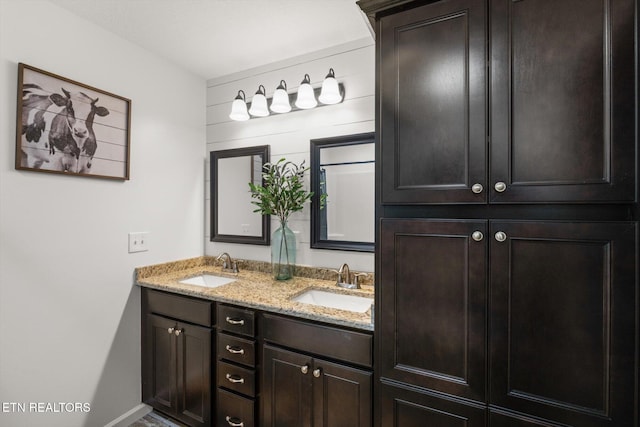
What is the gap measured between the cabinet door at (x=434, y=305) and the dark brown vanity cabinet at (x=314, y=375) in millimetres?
151

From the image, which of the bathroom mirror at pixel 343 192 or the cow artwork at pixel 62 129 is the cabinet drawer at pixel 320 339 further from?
the cow artwork at pixel 62 129

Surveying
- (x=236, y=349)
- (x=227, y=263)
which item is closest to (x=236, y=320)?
(x=236, y=349)

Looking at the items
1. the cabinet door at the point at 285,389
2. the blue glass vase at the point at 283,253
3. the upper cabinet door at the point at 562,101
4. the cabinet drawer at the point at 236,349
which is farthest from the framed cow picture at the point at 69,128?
the upper cabinet door at the point at 562,101

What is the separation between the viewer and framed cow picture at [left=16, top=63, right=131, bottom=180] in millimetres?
1483

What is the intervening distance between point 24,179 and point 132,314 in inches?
39.4

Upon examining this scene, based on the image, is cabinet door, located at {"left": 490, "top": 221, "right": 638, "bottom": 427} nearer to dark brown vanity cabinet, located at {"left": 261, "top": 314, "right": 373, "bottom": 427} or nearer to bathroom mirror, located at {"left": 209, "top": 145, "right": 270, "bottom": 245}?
dark brown vanity cabinet, located at {"left": 261, "top": 314, "right": 373, "bottom": 427}

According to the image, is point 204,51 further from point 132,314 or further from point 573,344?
point 573,344

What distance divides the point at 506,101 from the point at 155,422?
2.60m

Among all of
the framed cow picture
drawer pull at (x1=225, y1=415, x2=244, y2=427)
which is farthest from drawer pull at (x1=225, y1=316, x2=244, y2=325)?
the framed cow picture

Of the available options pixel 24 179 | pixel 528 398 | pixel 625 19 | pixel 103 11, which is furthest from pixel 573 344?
pixel 103 11

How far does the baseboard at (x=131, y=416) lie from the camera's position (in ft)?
6.15

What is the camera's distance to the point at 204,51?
205cm

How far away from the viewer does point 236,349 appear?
161 centimetres

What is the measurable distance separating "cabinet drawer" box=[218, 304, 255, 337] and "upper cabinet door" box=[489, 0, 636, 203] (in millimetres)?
1250
